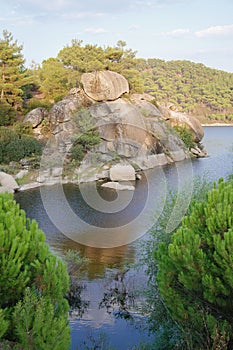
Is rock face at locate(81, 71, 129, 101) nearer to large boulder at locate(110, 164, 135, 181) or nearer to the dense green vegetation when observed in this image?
large boulder at locate(110, 164, 135, 181)

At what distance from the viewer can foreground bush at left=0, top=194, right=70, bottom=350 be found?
186 inches

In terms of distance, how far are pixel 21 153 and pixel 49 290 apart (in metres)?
22.8

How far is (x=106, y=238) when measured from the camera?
1622cm

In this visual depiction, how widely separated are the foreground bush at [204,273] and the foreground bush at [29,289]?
5.23ft

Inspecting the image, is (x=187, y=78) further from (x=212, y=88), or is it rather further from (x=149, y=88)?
(x=149, y=88)

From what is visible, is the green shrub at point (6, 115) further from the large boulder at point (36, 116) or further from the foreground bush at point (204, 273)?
the foreground bush at point (204, 273)

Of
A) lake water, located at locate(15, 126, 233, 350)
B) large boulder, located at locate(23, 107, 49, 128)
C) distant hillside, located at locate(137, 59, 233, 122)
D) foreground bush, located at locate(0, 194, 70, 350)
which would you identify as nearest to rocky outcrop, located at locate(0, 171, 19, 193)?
lake water, located at locate(15, 126, 233, 350)

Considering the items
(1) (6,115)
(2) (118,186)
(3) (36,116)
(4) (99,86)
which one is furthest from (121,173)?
(1) (6,115)

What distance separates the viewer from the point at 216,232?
5508 millimetres

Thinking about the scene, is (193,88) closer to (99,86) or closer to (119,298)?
(99,86)

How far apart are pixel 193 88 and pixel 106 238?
67.6 metres

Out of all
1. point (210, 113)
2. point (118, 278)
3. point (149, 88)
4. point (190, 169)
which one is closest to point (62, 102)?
point (190, 169)

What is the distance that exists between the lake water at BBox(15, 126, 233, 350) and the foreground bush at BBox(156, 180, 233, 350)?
3.33 m

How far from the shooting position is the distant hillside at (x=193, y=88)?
7606 centimetres
